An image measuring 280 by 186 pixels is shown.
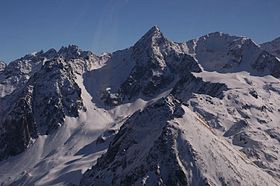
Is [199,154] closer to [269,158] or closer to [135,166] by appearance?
[135,166]

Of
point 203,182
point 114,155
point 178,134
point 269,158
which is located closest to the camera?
point 203,182

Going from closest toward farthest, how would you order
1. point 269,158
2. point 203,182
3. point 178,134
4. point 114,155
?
point 203,182
point 178,134
point 114,155
point 269,158

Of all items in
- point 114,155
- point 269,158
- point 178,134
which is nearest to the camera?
point 178,134

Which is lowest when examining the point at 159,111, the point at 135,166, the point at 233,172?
the point at 233,172

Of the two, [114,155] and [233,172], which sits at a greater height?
[114,155]

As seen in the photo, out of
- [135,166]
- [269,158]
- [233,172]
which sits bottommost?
[269,158]

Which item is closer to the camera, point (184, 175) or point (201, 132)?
point (184, 175)

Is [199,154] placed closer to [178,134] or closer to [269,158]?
[178,134]

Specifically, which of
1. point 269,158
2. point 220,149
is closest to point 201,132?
point 220,149

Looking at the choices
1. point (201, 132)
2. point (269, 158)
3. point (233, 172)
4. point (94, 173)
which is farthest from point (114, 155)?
point (269, 158)
